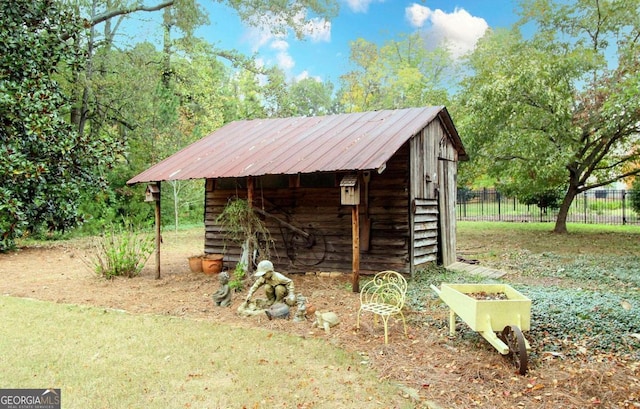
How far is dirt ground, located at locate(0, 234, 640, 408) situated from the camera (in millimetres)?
4012

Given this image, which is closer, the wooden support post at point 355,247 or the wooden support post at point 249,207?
the wooden support post at point 355,247

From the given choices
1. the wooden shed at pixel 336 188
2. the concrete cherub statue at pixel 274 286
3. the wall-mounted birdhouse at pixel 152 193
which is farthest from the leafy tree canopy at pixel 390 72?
the concrete cherub statue at pixel 274 286

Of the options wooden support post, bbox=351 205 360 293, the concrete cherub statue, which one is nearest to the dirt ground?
wooden support post, bbox=351 205 360 293

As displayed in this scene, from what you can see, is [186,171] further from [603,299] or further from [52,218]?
[603,299]

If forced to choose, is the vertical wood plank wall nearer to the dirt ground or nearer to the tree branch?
the dirt ground

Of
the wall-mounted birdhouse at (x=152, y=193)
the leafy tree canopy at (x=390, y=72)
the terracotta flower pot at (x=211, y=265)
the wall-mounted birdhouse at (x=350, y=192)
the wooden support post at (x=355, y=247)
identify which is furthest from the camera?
the leafy tree canopy at (x=390, y=72)

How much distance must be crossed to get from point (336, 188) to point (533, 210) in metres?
20.7

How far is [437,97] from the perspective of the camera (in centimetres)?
1973

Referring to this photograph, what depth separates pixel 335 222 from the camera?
9906 mm

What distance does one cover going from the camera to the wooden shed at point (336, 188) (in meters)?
9.06

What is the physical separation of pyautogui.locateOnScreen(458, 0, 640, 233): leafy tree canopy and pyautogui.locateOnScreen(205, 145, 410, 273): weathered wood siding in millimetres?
7171

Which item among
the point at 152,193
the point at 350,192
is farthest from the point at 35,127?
the point at 350,192

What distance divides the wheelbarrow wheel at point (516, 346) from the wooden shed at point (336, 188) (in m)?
4.01

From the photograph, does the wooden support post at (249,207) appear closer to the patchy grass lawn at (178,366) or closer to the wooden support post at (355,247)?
the wooden support post at (355,247)
